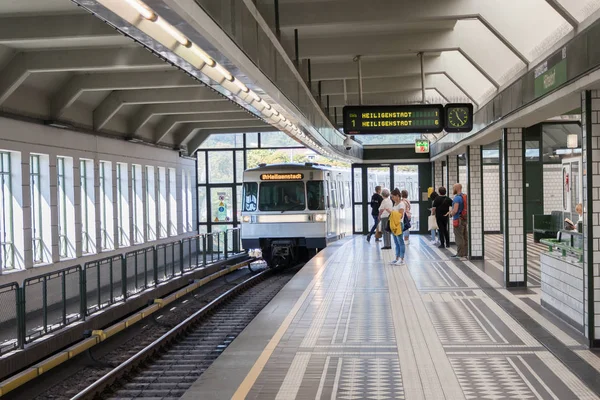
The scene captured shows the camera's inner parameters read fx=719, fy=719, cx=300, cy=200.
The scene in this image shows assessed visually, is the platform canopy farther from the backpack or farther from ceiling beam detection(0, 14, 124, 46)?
the backpack

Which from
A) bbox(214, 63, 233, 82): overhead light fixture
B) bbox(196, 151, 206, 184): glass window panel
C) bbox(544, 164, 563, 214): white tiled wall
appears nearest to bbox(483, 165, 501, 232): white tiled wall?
bbox(544, 164, 563, 214): white tiled wall

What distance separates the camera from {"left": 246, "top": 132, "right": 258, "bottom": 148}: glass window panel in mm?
32625

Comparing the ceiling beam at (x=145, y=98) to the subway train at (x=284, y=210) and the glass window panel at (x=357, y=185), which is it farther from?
the glass window panel at (x=357, y=185)

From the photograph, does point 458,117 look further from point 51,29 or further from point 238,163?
point 238,163

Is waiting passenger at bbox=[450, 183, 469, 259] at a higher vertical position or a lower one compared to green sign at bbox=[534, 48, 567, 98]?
lower

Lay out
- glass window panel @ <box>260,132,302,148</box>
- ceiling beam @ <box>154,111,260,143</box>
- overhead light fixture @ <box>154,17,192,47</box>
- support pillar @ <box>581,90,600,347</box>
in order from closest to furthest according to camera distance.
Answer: overhead light fixture @ <box>154,17,192,47</box> < support pillar @ <box>581,90,600,347</box> < ceiling beam @ <box>154,111,260,143</box> < glass window panel @ <box>260,132,302,148</box>

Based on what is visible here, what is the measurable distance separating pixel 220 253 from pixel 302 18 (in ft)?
40.9

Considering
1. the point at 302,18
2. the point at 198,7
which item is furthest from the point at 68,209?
the point at 198,7

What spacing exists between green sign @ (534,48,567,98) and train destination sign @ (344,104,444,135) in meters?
5.10

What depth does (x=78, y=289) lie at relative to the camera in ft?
39.2

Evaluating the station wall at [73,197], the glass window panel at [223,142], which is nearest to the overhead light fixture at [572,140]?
the station wall at [73,197]

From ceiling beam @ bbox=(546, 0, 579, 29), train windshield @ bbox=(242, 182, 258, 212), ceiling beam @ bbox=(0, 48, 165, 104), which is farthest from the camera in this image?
train windshield @ bbox=(242, 182, 258, 212)

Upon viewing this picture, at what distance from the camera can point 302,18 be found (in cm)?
1223

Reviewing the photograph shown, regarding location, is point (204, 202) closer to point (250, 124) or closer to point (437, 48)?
point (250, 124)
